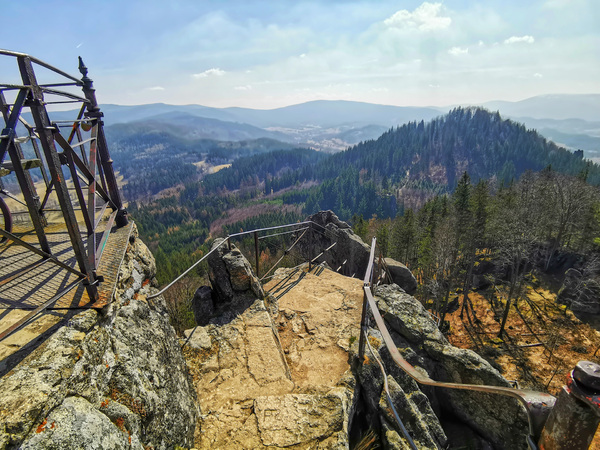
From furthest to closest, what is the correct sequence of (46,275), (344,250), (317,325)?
(344,250) < (317,325) < (46,275)

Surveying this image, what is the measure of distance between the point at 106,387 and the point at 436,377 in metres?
8.06

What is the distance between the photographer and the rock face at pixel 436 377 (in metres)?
5.73

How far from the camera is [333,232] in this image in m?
24.0

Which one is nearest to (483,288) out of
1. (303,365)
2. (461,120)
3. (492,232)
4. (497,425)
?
(492,232)

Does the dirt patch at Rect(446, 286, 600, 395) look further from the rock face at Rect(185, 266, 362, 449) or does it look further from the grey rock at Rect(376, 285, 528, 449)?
the rock face at Rect(185, 266, 362, 449)

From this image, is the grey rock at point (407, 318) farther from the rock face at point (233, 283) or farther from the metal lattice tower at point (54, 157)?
the metal lattice tower at point (54, 157)

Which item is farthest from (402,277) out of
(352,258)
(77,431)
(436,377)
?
(77,431)

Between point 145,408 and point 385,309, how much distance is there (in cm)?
660

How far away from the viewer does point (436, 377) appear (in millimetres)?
7898

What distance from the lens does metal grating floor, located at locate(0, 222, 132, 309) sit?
346cm

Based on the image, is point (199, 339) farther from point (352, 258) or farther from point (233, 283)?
point (352, 258)

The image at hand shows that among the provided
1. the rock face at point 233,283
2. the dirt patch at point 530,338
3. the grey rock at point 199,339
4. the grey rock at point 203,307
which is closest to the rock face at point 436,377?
the grey rock at point 199,339

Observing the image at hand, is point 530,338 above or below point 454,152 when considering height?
above

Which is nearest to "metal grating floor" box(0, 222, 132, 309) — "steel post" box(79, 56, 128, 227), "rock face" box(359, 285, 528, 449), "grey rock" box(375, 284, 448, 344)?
"steel post" box(79, 56, 128, 227)
